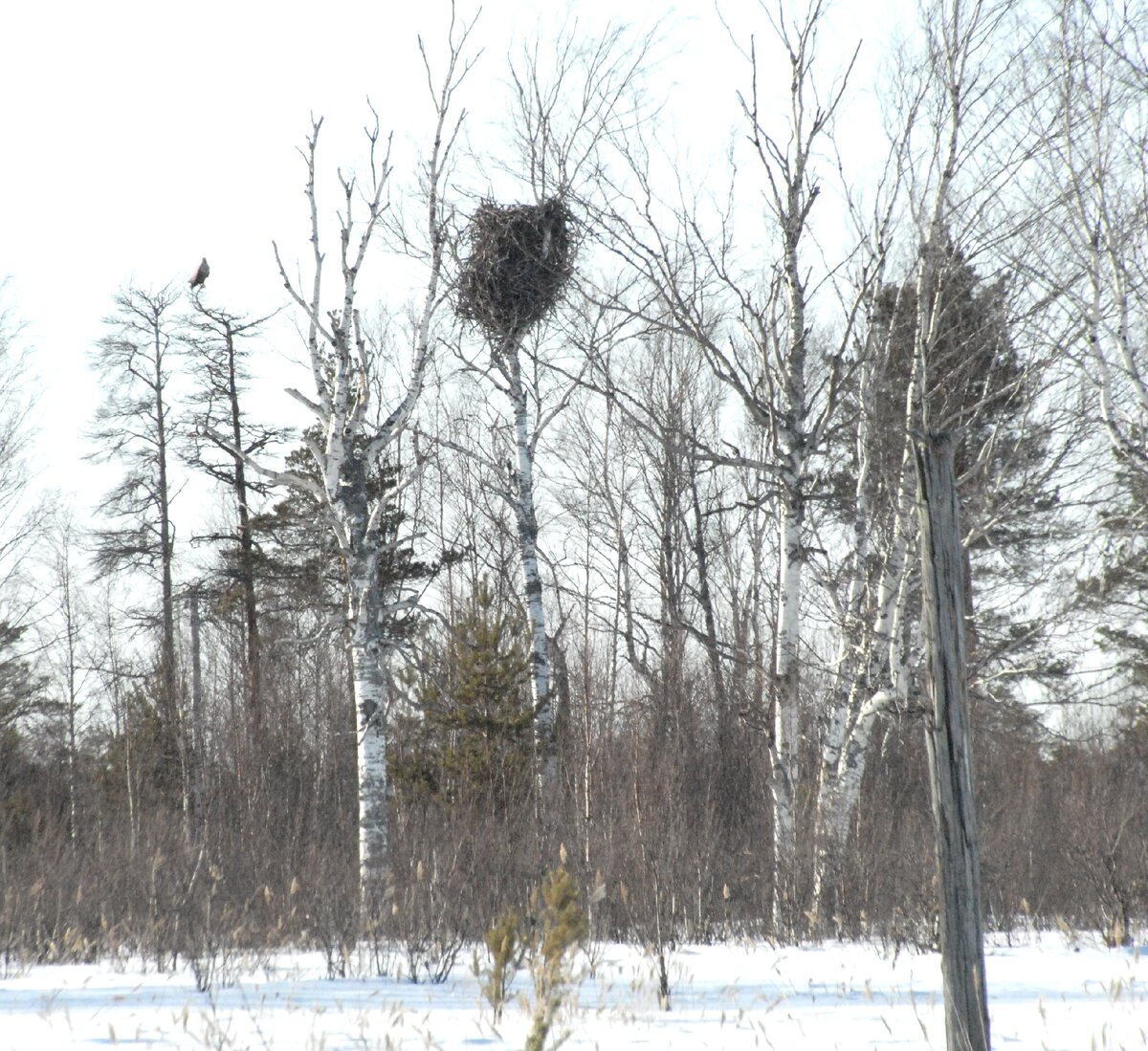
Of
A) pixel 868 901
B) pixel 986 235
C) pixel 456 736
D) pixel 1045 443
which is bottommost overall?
pixel 868 901

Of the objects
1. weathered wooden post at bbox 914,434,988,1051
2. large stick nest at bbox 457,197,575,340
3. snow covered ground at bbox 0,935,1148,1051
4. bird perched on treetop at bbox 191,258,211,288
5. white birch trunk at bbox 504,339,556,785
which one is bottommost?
snow covered ground at bbox 0,935,1148,1051

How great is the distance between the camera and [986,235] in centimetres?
790

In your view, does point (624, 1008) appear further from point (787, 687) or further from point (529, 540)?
point (529, 540)

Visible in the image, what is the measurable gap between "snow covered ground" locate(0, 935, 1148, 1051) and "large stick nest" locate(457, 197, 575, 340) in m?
7.08

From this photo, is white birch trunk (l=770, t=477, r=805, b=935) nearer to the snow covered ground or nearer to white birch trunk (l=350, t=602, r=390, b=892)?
the snow covered ground

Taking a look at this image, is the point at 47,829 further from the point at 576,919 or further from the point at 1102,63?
the point at 1102,63

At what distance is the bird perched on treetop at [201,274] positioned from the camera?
989 cm

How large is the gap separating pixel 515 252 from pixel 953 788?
29.9 ft

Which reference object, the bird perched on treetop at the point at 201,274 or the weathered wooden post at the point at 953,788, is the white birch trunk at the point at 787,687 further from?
the bird perched on treetop at the point at 201,274

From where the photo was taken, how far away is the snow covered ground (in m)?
4.11

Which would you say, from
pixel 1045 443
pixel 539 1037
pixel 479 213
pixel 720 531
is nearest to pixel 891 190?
pixel 1045 443

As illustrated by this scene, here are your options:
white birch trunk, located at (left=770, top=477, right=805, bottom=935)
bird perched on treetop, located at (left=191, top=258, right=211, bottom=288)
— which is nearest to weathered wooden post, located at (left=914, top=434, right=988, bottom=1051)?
white birch trunk, located at (left=770, top=477, right=805, bottom=935)

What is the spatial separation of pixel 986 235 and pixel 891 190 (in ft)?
2.52

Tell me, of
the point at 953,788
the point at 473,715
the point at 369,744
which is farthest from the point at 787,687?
the point at 473,715
